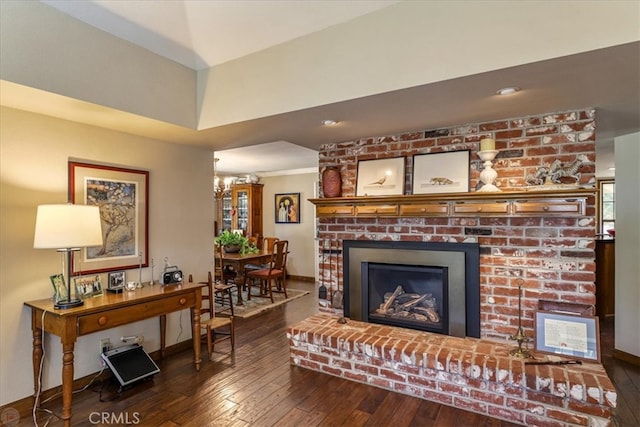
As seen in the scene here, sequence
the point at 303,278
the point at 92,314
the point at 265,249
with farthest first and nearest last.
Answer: the point at 303,278 → the point at 265,249 → the point at 92,314

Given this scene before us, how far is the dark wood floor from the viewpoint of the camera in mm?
2311

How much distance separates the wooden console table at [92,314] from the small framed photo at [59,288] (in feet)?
0.23

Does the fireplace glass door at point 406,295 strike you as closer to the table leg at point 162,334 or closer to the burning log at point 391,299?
the burning log at point 391,299

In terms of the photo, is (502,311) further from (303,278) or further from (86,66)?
(303,278)

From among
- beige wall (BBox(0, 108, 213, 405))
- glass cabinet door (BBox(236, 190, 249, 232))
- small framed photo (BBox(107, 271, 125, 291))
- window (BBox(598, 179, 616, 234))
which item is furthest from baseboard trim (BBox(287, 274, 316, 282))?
window (BBox(598, 179, 616, 234))

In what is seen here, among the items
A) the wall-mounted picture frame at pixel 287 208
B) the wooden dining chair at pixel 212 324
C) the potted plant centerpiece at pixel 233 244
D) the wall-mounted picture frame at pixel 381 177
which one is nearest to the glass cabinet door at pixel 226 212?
the wall-mounted picture frame at pixel 287 208

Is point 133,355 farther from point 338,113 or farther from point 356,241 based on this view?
point 338,113

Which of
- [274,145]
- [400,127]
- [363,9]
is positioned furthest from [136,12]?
[274,145]

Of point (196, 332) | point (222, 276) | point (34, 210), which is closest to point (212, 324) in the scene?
point (196, 332)

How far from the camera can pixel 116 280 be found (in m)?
3.01

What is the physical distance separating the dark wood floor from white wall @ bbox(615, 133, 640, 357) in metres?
0.32

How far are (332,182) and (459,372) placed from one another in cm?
199

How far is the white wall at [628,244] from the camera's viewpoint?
3.31 meters

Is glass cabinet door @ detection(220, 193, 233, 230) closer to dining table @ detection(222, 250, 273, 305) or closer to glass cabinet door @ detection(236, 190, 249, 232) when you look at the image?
glass cabinet door @ detection(236, 190, 249, 232)
